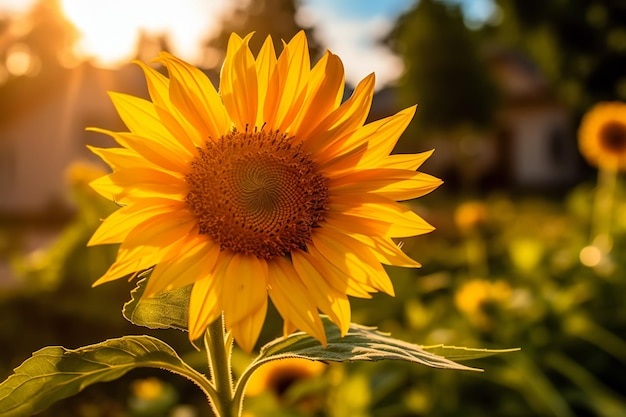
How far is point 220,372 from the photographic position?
96 centimetres

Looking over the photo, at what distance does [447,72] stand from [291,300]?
70.1ft

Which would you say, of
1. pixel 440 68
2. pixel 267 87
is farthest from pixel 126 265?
pixel 440 68

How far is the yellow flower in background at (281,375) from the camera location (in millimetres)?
2600

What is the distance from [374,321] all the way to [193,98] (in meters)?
3.05

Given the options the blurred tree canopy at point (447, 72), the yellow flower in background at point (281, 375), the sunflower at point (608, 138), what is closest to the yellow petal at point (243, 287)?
the yellow flower in background at point (281, 375)

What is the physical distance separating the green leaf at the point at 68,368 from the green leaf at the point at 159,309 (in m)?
0.03

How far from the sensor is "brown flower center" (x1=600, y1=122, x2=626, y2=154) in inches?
219

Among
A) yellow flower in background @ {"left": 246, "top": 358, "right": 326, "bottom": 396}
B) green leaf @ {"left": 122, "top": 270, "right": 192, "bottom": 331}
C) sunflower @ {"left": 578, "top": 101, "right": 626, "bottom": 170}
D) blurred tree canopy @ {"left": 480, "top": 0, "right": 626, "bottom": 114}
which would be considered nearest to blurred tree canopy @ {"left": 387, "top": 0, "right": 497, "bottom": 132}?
blurred tree canopy @ {"left": 480, "top": 0, "right": 626, "bottom": 114}

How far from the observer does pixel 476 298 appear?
158 inches

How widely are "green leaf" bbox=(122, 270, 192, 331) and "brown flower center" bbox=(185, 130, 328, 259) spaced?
0.31ft

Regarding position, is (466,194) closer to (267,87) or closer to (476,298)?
(476,298)

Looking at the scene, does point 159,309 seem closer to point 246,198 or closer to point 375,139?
point 246,198

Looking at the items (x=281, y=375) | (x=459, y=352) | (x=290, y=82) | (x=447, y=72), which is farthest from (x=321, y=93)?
(x=447, y=72)

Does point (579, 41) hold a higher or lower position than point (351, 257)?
higher
